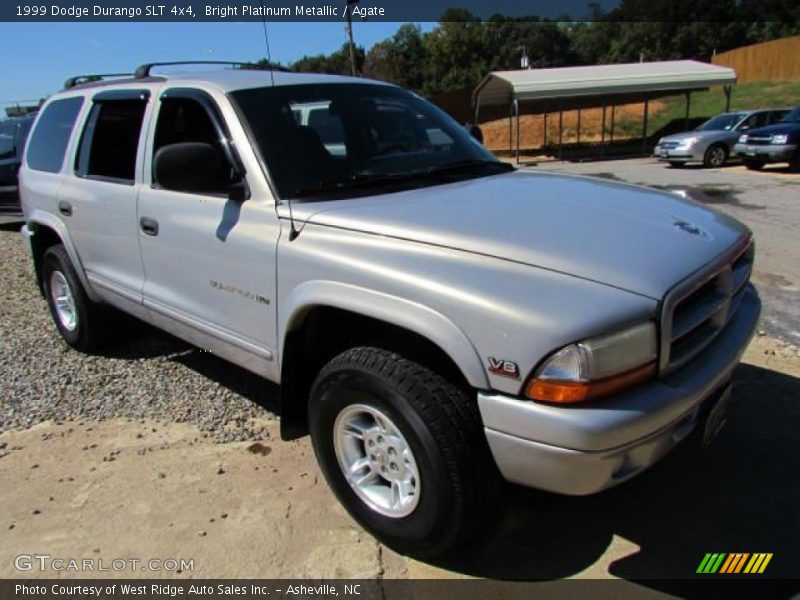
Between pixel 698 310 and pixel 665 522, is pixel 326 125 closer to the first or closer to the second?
pixel 698 310

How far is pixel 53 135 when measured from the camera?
4777mm

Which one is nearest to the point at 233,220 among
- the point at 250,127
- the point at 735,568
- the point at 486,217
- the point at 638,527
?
the point at 250,127

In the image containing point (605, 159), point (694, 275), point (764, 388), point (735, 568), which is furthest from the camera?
point (605, 159)

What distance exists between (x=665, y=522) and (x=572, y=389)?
1.21 m

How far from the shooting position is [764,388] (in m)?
3.97

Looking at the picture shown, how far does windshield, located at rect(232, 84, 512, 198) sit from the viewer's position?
3018mm

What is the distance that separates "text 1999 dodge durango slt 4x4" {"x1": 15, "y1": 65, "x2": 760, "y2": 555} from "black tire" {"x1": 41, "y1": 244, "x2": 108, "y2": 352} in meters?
0.75

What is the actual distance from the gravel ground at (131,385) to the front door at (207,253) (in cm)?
61

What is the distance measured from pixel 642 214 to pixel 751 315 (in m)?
0.72

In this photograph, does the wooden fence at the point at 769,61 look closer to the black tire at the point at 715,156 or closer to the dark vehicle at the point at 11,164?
the black tire at the point at 715,156

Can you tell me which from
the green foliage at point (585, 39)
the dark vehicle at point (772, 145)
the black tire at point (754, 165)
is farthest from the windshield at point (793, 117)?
the green foliage at point (585, 39)

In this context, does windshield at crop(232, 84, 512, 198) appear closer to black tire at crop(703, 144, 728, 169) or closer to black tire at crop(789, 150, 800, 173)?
black tire at crop(789, 150, 800, 173)

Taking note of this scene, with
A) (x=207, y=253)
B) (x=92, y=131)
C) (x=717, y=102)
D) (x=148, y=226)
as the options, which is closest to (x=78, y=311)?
(x=92, y=131)

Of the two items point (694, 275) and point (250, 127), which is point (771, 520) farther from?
point (250, 127)
